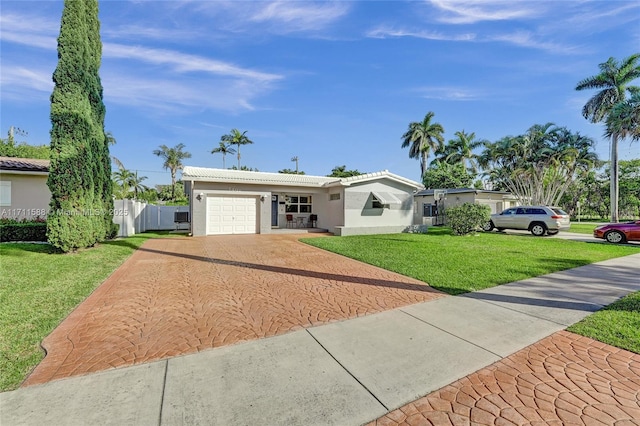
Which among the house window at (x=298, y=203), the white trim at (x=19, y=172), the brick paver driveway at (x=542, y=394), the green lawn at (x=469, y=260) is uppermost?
the white trim at (x=19, y=172)

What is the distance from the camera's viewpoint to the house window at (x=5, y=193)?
1530 centimetres

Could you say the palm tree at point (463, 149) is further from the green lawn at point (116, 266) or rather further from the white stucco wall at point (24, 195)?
the white stucco wall at point (24, 195)

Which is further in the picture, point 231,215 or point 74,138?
point 231,215

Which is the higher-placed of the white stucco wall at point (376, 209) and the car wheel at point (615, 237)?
the white stucco wall at point (376, 209)

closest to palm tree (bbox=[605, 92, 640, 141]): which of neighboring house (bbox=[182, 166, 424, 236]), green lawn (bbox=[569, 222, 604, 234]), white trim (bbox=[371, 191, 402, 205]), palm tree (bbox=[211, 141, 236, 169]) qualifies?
green lawn (bbox=[569, 222, 604, 234])

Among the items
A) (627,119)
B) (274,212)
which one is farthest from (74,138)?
(627,119)

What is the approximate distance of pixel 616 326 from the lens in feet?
14.4

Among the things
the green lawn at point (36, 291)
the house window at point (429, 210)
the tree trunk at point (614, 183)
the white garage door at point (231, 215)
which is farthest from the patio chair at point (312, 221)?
the tree trunk at point (614, 183)

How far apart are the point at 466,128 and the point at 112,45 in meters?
42.7

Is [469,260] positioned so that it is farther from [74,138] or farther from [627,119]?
[627,119]

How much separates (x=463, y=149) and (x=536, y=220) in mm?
25897

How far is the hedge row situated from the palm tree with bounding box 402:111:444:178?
1597 inches

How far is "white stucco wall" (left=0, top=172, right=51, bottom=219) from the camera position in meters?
15.4

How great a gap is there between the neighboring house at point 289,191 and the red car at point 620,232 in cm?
1006
